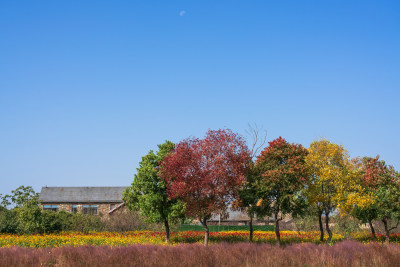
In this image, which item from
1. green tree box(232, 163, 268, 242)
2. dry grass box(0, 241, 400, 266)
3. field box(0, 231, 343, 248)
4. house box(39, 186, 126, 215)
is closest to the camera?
dry grass box(0, 241, 400, 266)

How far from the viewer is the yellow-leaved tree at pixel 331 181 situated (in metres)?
29.9

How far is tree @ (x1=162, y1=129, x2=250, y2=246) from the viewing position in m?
25.7

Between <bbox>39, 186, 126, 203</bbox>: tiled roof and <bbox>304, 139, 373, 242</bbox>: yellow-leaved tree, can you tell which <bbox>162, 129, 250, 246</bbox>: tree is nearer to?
<bbox>304, 139, 373, 242</bbox>: yellow-leaved tree

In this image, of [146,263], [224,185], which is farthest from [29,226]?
[146,263]

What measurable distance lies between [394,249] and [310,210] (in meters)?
19.2

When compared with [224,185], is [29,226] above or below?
below

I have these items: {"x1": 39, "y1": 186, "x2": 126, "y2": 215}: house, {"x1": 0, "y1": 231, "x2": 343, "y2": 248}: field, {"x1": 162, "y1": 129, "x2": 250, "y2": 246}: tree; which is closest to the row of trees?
{"x1": 162, "y1": 129, "x2": 250, "y2": 246}: tree

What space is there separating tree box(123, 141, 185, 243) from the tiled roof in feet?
96.6

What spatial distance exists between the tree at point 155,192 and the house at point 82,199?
29.0 m

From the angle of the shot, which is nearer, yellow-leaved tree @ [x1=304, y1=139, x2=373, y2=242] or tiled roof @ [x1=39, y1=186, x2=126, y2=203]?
yellow-leaved tree @ [x1=304, y1=139, x2=373, y2=242]

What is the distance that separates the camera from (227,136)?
2680 centimetres

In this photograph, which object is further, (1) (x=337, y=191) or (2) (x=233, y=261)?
(1) (x=337, y=191)

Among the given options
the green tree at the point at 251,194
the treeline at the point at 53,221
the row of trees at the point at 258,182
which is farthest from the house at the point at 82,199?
the green tree at the point at 251,194

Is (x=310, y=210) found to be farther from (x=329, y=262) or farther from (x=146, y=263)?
(x=146, y=263)
